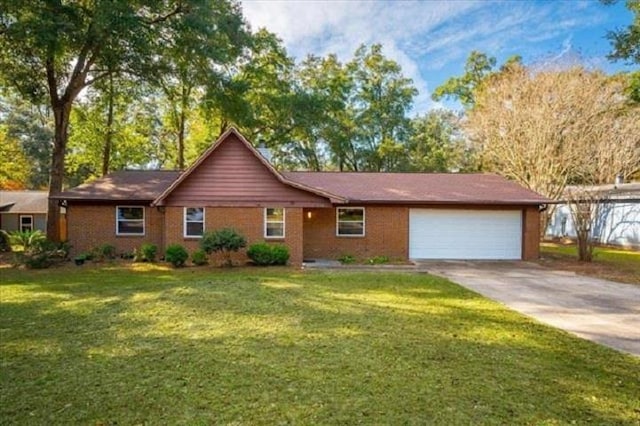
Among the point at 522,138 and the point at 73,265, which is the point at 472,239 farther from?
the point at 73,265

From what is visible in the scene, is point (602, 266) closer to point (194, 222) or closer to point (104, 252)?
point (194, 222)

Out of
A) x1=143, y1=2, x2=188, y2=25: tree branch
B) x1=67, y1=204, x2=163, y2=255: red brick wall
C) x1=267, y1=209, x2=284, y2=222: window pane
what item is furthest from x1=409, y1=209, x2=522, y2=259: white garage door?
x1=143, y1=2, x2=188, y2=25: tree branch

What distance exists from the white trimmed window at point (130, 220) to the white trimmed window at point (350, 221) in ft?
26.0

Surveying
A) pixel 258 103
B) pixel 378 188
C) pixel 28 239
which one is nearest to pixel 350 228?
pixel 378 188

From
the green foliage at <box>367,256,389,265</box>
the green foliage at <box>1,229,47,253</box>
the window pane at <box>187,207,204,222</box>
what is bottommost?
the green foliage at <box>367,256,389,265</box>

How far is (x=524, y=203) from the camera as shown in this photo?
1631 centimetres

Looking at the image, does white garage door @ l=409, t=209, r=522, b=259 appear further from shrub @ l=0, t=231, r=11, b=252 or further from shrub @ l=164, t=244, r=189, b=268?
shrub @ l=0, t=231, r=11, b=252

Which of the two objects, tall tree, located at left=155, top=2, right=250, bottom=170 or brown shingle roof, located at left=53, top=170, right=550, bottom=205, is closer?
tall tree, located at left=155, top=2, right=250, bottom=170

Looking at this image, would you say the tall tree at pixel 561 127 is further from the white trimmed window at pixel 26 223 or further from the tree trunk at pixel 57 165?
the white trimmed window at pixel 26 223

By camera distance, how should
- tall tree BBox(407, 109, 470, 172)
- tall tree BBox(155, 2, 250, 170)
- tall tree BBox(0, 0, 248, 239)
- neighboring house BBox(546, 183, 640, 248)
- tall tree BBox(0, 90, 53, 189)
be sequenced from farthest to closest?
tall tree BBox(0, 90, 53, 189) → tall tree BBox(407, 109, 470, 172) → neighboring house BBox(546, 183, 640, 248) → tall tree BBox(155, 2, 250, 170) → tall tree BBox(0, 0, 248, 239)

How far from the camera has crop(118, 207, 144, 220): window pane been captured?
54.4 ft

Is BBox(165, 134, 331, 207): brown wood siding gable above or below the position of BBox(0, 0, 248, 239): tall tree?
below

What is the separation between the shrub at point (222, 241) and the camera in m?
13.6

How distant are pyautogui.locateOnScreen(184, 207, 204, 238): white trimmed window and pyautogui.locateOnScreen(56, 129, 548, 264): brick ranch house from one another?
36 millimetres
